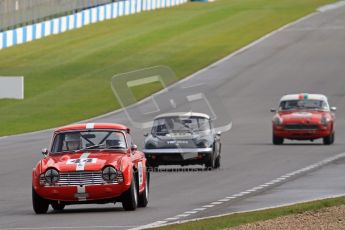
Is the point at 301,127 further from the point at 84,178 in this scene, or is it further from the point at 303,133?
the point at 84,178

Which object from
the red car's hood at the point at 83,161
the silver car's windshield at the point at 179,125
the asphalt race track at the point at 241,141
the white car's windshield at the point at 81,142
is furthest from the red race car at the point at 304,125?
the red car's hood at the point at 83,161

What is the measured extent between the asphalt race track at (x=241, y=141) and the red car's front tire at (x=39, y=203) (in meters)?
0.18

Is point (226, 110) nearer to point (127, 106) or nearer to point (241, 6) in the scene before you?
point (127, 106)

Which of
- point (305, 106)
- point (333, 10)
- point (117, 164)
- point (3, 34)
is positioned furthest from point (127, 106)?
point (333, 10)

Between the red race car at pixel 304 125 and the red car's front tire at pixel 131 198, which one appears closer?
the red car's front tire at pixel 131 198

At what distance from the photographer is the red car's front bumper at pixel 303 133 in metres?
39.0

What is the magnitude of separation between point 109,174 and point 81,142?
1577 millimetres

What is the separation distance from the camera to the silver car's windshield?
3031cm

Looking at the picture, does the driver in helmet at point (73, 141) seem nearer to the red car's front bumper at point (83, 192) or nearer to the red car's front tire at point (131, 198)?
the red car's front tire at point (131, 198)

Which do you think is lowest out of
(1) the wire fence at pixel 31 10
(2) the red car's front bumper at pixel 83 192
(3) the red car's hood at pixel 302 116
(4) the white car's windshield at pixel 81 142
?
(1) the wire fence at pixel 31 10

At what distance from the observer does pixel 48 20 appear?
276 feet

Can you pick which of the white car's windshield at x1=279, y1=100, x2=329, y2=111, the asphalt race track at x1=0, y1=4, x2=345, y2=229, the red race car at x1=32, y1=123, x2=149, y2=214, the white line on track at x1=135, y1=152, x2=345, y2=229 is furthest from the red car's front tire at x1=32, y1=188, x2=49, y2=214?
the white car's windshield at x1=279, y1=100, x2=329, y2=111

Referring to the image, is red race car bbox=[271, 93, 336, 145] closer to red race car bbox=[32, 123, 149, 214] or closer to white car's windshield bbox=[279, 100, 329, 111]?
white car's windshield bbox=[279, 100, 329, 111]

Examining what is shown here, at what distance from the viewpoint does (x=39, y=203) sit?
19719 millimetres
